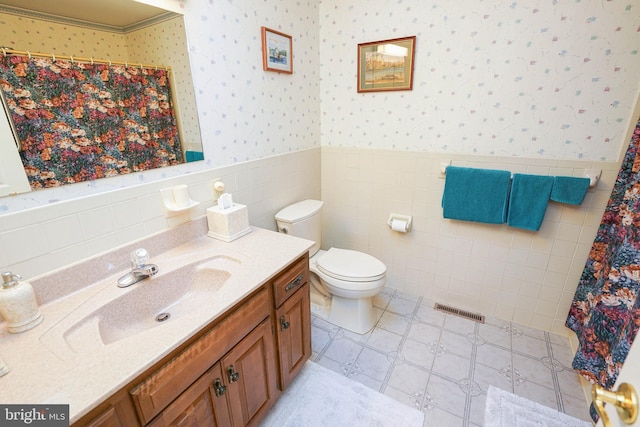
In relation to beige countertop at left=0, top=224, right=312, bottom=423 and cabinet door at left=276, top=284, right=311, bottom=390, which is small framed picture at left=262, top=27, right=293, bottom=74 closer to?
beige countertop at left=0, top=224, right=312, bottom=423

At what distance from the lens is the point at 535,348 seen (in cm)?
179

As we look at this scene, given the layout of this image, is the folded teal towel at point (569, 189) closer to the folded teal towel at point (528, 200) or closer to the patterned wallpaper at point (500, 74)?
the folded teal towel at point (528, 200)

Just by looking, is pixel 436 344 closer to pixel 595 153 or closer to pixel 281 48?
pixel 595 153

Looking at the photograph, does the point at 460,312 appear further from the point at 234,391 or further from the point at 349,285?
the point at 234,391

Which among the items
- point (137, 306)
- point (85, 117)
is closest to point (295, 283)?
point (137, 306)

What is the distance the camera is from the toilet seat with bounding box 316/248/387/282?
5.81 feet

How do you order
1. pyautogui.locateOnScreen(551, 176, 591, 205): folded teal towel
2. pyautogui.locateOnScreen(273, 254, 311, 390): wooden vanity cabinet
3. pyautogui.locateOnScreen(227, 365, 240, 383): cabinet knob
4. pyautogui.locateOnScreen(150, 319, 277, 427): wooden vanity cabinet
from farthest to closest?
1. pyautogui.locateOnScreen(551, 176, 591, 205): folded teal towel
2. pyautogui.locateOnScreen(273, 254, 311, 390): wooden vanity cabinet
3. pyautogui.locateOnScreen(227, 365, 240, 383): cabinet knob
4. pyautogui.locateOnScreen(150, 319, 277, 427): wooden vanity cabinet

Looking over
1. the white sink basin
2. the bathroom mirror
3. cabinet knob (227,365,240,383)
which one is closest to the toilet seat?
the white sink basin

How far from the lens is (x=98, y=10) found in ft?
3.27

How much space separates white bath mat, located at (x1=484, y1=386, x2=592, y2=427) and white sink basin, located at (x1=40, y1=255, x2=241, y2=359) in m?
1.41

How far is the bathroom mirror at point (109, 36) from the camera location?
853mm

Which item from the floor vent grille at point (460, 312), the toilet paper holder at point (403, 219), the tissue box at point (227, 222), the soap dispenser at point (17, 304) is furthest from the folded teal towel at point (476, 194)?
the soap dispenser at point (17, 304)

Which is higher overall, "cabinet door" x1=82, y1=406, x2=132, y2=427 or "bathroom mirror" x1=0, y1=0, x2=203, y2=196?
"bathroom mirror" x1=0, y1=0, x2=203, y2=196

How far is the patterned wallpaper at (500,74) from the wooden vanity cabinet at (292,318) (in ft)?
3.94
